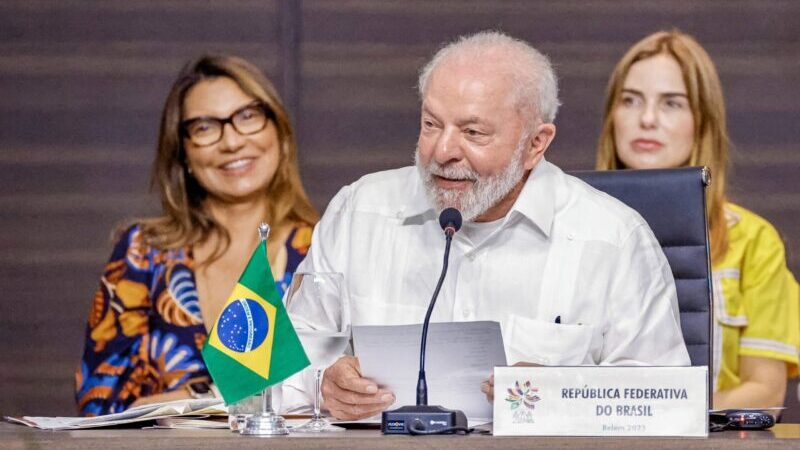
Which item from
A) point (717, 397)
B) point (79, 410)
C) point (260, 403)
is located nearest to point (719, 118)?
point (717, 397)

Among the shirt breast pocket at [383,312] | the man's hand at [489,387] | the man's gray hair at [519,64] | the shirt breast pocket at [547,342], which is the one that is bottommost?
the man's hand at [489,387]

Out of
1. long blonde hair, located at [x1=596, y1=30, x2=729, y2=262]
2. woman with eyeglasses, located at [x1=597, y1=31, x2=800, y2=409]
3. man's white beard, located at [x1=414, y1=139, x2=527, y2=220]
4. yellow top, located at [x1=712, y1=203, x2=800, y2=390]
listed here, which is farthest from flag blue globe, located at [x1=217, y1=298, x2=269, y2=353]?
long blonde hair, located at [x1=596, y1=30, x2=729, y2=262]

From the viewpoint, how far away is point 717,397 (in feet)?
11.3

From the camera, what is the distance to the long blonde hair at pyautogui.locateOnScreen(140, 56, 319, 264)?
383 cm

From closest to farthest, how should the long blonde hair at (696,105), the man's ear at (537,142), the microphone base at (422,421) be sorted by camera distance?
the microphone base at (422,421)
the man's ear at (537,142)
the long blonde hair at (696,105)

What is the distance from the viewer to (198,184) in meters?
3.90

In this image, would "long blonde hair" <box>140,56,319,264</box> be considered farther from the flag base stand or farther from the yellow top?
the flag base stand

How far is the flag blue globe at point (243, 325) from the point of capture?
1929mm

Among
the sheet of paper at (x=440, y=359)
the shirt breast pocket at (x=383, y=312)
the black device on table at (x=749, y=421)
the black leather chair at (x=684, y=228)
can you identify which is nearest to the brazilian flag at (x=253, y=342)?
the sheet of paper at (x=440, y=359)

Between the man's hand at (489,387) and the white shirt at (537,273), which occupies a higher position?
the white shirt at (537,273)

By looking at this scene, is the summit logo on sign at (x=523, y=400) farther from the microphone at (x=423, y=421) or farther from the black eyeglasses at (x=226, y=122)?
the black eyeglasses at (x=226, y=122)

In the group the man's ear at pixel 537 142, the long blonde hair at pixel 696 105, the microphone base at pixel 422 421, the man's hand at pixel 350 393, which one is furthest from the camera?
the long blonde hair at pixel 696 105

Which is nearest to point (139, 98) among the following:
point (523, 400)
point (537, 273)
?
point (537, 273)

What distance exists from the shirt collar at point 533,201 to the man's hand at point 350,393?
60 centimetres
